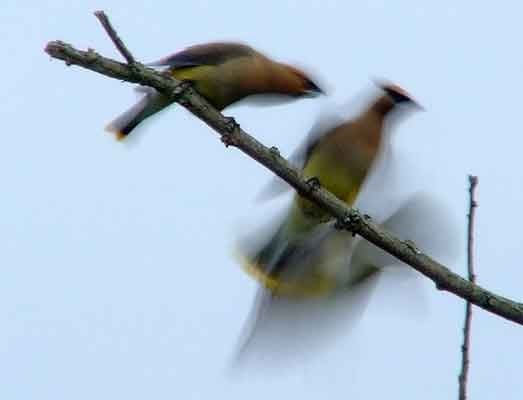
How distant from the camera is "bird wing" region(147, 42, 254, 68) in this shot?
171 inches

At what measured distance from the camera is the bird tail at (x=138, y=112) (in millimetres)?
4301

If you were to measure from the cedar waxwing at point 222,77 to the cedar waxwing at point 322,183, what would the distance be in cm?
31

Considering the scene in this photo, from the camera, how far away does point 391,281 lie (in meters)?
3.91

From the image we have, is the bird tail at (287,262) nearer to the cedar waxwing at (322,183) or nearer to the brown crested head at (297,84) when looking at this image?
the cedar waxwing at (322,183)

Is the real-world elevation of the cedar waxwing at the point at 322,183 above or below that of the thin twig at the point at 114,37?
below

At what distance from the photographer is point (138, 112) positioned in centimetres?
433

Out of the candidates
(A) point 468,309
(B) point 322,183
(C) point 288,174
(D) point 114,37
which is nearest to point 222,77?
(B) point 322,183

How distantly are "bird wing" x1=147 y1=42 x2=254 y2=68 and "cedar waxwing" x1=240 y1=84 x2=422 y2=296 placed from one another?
547 millimetres

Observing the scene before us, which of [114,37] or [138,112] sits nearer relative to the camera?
[114,37]

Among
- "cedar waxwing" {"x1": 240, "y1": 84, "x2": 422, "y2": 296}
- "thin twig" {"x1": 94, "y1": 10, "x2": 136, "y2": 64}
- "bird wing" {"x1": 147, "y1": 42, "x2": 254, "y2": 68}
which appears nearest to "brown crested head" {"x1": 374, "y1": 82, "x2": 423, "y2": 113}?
"cedar waxwing" {"x1": 240, "y1": 84, "x2": 422, "y2": 296}

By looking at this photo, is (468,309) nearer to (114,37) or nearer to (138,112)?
(114,37)

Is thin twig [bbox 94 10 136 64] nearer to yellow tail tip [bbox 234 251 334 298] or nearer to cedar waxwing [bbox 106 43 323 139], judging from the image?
cedar waxwing [bbox 106 43 323 139]

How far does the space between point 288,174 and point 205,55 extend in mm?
1092

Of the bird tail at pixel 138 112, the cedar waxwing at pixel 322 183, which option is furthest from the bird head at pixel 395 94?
the bird tail at pixel 138 112
